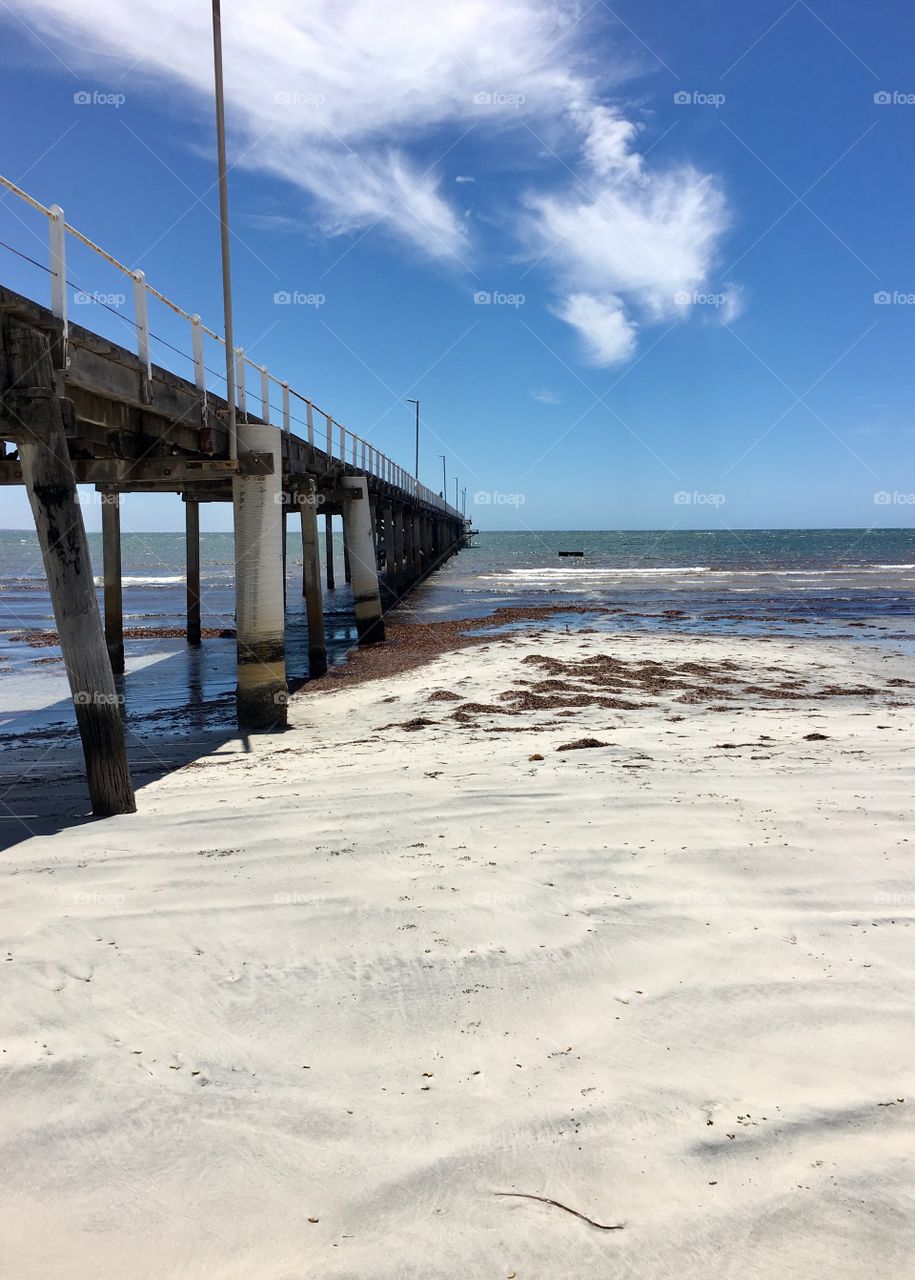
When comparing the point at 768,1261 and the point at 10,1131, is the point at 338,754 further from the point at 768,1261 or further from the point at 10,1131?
the point at 768,1261

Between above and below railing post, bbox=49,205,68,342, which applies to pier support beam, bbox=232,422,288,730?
below

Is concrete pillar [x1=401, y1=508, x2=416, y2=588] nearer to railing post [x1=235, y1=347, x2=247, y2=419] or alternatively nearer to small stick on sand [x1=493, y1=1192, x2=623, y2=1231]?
railing post [x1=235, y1=347, x2=247, y2=419]

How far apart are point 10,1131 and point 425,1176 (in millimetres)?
1461

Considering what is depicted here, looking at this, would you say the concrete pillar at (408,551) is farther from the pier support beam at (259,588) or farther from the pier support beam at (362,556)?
the pier support beam at (259,588)

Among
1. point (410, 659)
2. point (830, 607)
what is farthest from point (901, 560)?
point (410, 659)

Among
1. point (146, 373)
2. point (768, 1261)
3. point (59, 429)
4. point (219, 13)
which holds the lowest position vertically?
point (768, 1261)

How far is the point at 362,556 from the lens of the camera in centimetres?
2142

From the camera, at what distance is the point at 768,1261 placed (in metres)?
2.44

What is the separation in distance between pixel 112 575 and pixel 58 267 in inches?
470

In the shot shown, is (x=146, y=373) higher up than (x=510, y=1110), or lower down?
higher up

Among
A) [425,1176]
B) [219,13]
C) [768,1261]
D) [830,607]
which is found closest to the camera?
[768,1261]

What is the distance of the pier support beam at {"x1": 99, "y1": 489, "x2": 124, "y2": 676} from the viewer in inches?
698

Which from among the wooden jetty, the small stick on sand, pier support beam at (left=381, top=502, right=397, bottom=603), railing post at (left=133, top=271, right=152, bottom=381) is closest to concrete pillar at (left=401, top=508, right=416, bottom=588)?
pier support beam at (left=381, top=502, right=397, bottom=603)

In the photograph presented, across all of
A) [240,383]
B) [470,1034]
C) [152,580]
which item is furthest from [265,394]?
[152,580]
